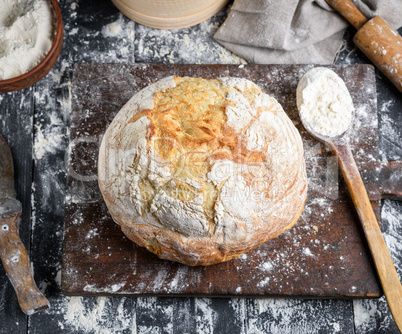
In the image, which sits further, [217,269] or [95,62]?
[95,62]

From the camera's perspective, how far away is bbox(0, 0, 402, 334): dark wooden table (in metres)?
1.68

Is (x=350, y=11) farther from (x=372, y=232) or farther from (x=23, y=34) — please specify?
(x=23, y=34)

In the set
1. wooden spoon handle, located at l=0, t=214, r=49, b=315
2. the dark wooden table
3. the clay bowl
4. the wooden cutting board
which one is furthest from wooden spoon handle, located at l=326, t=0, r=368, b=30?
wooden spoon handle, located at l=0, t=214, r=49, b=315

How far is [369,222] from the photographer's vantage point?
1.60 m

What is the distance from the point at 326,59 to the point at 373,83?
248 mm

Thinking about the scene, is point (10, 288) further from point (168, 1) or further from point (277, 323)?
point (168, 1)

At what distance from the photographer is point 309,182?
1650mm

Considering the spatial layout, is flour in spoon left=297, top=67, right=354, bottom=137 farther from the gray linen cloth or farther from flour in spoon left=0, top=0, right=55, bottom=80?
flour in spoon left=0, top=0, right=55, bottom=80

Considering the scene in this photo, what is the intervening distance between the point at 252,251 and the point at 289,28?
104 centimetres

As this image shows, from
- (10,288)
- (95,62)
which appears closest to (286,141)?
(95,62)

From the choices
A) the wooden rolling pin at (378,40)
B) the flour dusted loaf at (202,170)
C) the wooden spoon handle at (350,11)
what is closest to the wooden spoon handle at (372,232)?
the flour dusted loaf at (202,170)

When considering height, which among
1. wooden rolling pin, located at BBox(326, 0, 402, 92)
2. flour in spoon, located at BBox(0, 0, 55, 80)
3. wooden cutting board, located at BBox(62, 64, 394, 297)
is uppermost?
wooden rolling pin, located at BBox(326, 0, 402, 92)

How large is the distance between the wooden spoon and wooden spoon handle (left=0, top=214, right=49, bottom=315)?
1274 mm

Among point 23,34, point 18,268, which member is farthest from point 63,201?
point 23,34
